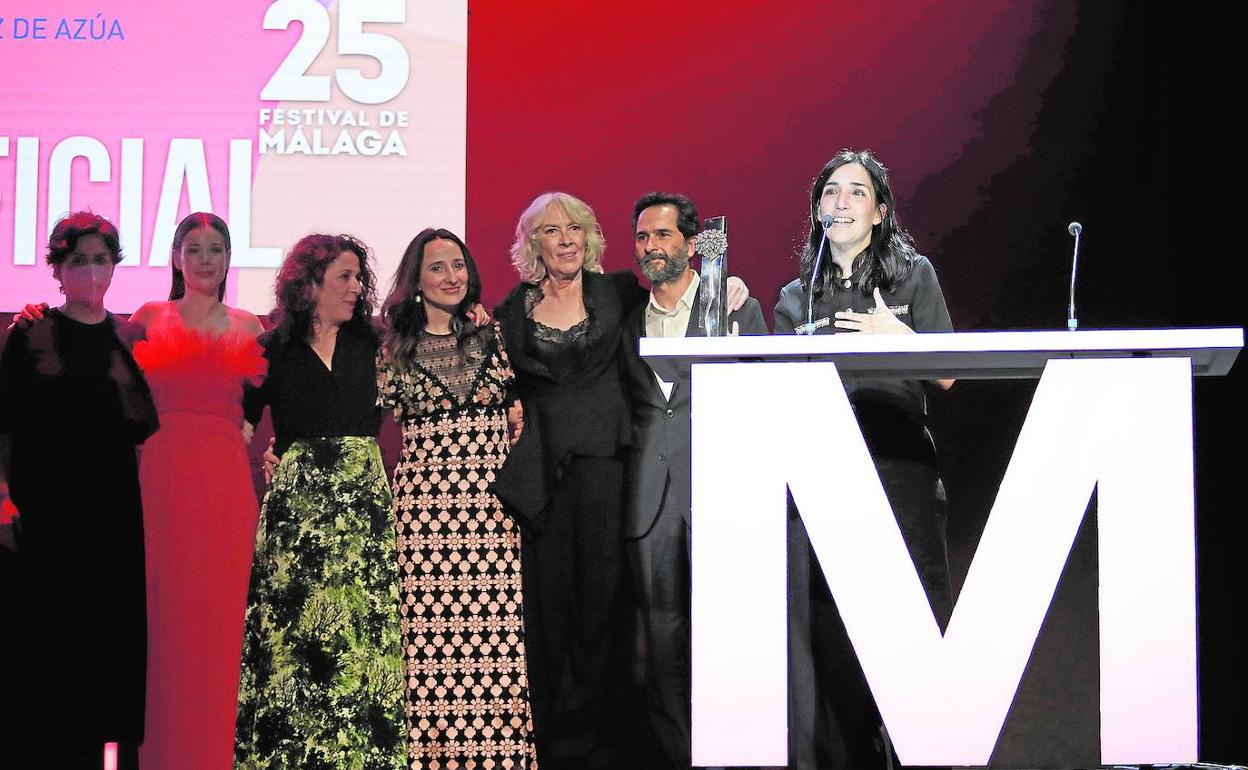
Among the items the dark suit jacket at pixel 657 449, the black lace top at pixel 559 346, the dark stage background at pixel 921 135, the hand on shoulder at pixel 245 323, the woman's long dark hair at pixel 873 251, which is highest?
the dark stage background at pixel 921 135

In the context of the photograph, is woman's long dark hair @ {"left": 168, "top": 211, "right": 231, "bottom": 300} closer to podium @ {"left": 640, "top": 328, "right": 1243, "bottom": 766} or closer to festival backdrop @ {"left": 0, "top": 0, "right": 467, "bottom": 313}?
festival backdrop @ {"left": 0, "top": 0, "right": 467, "bottom": 313}

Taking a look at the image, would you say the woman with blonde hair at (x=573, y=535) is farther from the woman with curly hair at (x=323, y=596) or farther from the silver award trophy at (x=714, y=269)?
the silver award trophy at (x=714, y=269)

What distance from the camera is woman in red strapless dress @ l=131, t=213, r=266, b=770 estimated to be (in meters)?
4.18

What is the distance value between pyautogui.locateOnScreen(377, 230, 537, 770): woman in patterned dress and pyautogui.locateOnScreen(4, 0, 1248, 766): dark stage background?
1.17 m

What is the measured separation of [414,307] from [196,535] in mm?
954

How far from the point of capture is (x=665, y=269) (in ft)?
14.3

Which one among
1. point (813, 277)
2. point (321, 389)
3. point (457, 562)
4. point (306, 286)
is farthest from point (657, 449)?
point (306, 286)

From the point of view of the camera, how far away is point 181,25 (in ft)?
17.2

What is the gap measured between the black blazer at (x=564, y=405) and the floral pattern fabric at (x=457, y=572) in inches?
3.8

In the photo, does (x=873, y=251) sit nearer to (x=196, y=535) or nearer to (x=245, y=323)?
(x=245, y=323)

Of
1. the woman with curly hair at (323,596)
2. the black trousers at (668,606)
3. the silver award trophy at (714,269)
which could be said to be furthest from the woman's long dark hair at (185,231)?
the silver award trophy at (714,269)

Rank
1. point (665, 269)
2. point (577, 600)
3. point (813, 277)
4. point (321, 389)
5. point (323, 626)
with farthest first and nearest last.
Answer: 1. point (665, 269)
2. point (577, 600)
3. point (321, 389)
4. point (323, 626)
5. point (813, 277)

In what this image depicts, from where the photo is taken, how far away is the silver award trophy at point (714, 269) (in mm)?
3428

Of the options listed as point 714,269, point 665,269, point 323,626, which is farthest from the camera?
point 665,269
